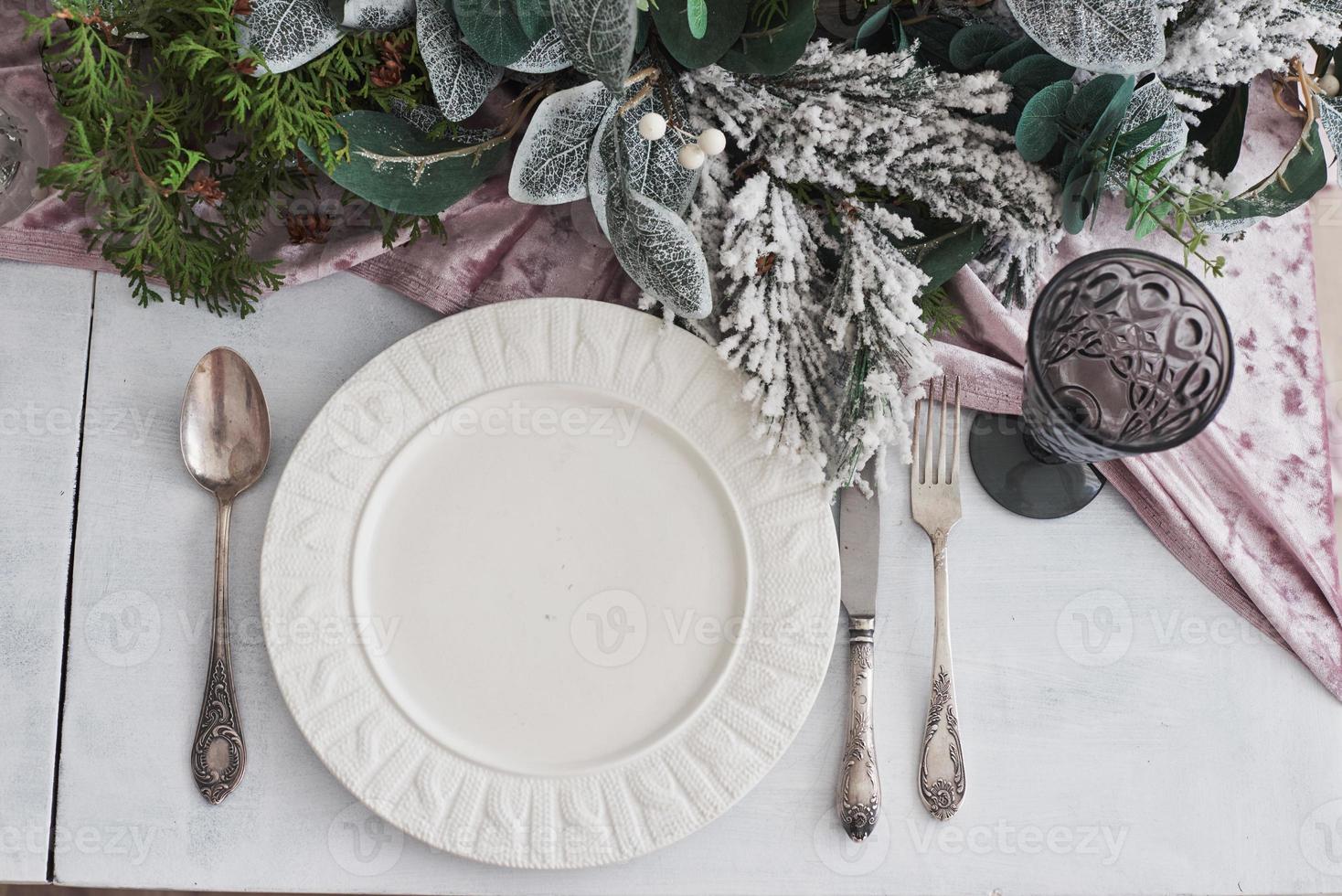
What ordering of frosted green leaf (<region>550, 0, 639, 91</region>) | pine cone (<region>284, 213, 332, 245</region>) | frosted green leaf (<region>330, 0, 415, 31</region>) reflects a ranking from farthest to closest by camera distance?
pine cone (<region>284, 213, 332, 245</region>) → frosted green leaf (<region>330, 0, 415, 31</region>) → frosted green leaf (<region>550, 0, 639, 91</region>)

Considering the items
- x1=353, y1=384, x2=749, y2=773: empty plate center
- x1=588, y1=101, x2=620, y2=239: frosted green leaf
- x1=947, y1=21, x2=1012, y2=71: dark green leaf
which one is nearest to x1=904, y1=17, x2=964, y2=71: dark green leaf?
x1=947, y1=21, x2=1012, y2=71: dark green leaf

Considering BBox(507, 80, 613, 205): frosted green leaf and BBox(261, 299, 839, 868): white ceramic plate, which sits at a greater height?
BBox(507, 80, 613, 205): frosted green leaf

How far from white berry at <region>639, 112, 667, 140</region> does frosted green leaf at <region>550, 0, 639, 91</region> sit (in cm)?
8

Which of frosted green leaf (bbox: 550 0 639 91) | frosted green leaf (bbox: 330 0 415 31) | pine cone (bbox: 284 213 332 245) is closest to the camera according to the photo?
frosted green leaf (bbox: 550 0 639 91)

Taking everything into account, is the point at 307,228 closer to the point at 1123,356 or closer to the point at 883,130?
the point at 883,130

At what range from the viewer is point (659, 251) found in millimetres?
572

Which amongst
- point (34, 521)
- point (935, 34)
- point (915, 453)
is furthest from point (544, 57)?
point (34, 521)

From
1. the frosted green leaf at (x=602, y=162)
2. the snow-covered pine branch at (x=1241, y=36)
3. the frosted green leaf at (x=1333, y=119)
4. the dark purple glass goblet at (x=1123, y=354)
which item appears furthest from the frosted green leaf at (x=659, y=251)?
the frosted green leaf at (x=1333, y=119)

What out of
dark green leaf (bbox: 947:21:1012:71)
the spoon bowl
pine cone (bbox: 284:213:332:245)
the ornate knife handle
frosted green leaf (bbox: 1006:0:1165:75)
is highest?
frosted green leaf (bbox: 1006:0:1165:75)

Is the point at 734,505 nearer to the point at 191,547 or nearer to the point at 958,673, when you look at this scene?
the point at 958,673

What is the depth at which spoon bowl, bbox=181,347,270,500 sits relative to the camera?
2.12ft

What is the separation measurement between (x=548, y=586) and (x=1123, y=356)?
0.43 meters

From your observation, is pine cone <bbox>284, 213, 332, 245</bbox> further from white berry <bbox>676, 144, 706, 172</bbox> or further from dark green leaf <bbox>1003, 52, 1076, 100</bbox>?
dark green leaf <bbox>1003, 52, 1076, 100</bbox>

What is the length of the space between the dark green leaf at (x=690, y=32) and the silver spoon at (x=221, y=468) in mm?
376
